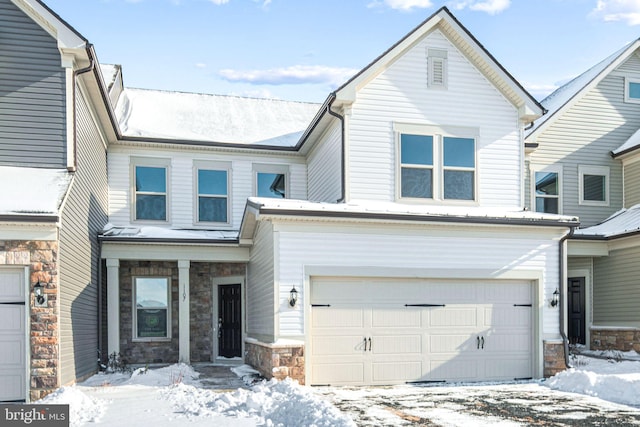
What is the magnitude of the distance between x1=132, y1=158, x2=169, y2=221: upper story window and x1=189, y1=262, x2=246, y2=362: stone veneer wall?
1.75 m

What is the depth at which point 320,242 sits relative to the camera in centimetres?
1169

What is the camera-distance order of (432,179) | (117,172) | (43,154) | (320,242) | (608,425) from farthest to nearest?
(117,172), (432,179), (320,242), (43,154), (608,425)

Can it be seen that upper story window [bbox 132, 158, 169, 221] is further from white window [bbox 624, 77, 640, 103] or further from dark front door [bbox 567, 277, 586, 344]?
white window [bbox 624, 77, 640, 103]

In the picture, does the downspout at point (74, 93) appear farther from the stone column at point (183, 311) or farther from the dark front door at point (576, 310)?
the dark front door at point (576, 310)

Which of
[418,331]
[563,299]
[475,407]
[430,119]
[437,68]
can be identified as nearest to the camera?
[475,407]

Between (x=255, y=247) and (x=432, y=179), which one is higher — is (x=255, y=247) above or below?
below

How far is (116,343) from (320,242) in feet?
19.8

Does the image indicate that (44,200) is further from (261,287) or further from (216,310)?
(216,310)

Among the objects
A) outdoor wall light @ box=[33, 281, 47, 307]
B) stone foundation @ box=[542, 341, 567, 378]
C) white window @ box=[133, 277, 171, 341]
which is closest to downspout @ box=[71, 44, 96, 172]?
outdoor wall light @ box=[33, 281, 47, 307]

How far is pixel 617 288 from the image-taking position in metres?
16.2

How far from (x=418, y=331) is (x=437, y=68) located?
6159 mm

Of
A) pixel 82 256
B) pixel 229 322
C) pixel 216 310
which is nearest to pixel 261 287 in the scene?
pixel 229 322

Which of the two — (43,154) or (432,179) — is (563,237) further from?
(43,154)

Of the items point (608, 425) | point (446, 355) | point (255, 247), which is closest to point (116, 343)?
point (255, 247)
